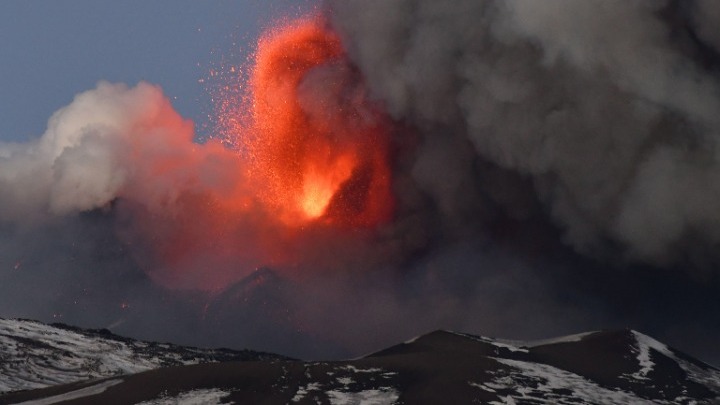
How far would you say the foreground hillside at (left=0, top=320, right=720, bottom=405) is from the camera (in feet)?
200

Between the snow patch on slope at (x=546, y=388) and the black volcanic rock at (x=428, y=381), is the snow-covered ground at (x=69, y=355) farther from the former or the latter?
the snow patch on slope at (x=546, y=388)

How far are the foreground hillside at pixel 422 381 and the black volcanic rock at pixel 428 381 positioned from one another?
0.24ft

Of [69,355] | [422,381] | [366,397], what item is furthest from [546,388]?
[69,355]

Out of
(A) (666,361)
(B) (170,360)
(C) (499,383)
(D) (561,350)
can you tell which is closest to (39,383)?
(B) (170,360)

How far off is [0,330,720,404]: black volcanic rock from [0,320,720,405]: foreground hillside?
0.07 meters

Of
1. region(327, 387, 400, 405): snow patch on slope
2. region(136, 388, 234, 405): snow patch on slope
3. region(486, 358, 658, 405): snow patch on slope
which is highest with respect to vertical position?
region(486, 358, 658, 405): snow patch on slope

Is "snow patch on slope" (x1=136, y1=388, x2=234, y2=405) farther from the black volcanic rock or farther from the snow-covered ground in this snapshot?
the snow-covered ground

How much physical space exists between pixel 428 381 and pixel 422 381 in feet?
1.49

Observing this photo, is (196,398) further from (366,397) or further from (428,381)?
(428,381)

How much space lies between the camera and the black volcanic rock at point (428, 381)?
61.0 m

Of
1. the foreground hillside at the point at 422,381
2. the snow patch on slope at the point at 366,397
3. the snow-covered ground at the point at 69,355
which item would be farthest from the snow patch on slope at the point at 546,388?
the snow-covered ground at the point at 69,355

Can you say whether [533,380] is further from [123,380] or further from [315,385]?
[123,380]

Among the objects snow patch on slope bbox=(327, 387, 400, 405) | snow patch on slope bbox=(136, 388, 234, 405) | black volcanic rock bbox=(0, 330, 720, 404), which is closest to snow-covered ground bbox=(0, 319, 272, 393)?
black volcanic rock bbox=(0, 330, 720, 404)

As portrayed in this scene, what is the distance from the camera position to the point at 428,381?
211 ft
